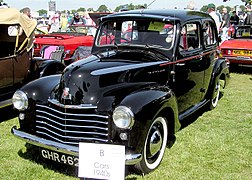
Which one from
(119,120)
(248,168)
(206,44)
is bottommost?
(248,168)

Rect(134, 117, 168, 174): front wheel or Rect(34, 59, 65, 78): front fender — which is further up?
Rect(34, 59, 65, 78): front fender

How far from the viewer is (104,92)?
11.8 ft

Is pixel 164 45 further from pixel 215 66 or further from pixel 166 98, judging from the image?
pixel 215 66

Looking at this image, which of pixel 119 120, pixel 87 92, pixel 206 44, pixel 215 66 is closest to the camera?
pixel 119 120

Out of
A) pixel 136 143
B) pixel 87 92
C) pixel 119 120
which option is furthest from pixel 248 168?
pixel 87 92

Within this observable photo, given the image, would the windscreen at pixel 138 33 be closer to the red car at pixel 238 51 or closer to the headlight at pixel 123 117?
the headlight at pixel 123 117

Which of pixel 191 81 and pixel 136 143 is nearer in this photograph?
pixel 136 143

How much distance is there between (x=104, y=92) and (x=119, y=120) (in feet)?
1.39

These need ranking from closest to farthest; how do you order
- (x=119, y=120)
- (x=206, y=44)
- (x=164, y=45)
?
(x=119, y=120) < (x=164, y=45) < (x=206, y=44)

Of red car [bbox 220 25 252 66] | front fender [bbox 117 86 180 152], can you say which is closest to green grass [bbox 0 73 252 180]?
front fender [bbox 117 86 180 152]

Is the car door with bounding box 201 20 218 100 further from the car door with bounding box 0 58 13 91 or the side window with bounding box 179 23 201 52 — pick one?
the car door with bounding box 0 58 13 91

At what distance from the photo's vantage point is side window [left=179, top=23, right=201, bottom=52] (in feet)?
15.5

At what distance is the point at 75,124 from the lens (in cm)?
348

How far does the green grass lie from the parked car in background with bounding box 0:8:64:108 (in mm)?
632
